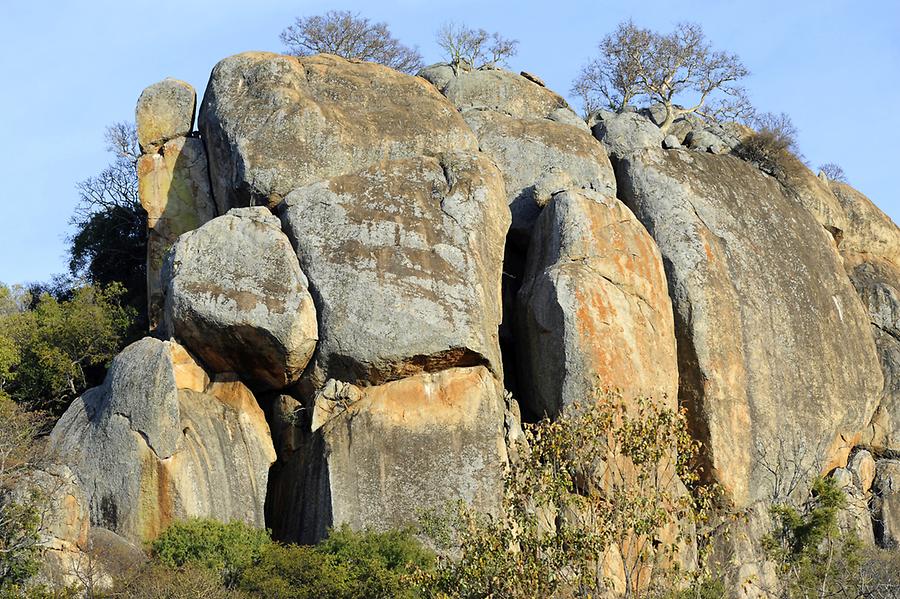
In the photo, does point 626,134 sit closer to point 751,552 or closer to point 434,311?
point 434,311

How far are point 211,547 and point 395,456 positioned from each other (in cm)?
367

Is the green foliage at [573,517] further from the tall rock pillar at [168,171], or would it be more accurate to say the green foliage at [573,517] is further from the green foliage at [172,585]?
the tall rock pillar at [168,171]

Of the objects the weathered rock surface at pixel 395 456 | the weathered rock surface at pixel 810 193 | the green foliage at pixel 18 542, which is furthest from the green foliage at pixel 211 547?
the weathered rock surface at pixel 810 193

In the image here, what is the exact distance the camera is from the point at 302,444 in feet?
87.1

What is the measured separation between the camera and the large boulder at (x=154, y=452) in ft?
80.5

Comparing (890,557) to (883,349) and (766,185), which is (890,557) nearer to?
(883,349)

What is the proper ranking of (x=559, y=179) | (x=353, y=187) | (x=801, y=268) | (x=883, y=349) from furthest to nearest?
(x=883, y=349), (x=801, y=268), (x=559, y=179), (x=353, y=187)

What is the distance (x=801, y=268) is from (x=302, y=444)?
1230 cm

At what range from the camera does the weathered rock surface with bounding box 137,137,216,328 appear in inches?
1233

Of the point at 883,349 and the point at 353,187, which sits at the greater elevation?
the point at 353,187

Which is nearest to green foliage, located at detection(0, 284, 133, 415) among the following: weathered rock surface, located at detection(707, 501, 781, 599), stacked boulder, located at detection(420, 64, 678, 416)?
stacked boulder, located at detection(420, 64, 678, 416)

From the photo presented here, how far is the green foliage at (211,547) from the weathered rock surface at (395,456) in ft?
5.54

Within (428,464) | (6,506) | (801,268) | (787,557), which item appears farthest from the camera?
(801,268)

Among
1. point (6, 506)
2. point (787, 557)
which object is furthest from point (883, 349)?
point (6, 506)
